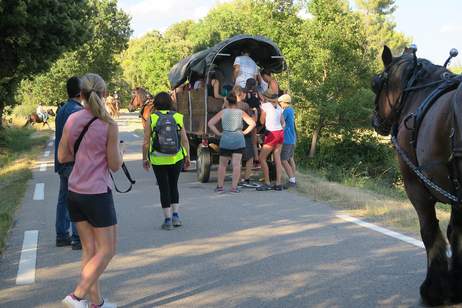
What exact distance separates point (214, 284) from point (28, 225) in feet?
14.2

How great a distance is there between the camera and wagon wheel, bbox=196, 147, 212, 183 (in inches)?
504

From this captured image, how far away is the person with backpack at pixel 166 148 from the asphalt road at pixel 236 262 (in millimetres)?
517

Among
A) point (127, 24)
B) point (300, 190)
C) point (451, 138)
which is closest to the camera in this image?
point (451, 138)

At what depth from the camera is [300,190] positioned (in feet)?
38.3

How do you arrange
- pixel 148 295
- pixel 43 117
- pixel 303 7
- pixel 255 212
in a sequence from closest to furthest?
pixel 148 295
pixel 255 212
pixel 303 7
pixel 43 117

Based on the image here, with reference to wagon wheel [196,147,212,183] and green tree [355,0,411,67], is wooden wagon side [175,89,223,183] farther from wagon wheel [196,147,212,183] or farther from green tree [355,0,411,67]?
green tree [355,0,411,67]

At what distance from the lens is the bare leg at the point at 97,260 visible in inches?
183

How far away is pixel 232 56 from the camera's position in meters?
14.6

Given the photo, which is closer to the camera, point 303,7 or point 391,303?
point 391,303

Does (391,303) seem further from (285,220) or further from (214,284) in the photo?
(285,220)

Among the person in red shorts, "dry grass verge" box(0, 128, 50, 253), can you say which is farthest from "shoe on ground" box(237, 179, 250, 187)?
"dry grass verge" box(0, 128, 50, 253)

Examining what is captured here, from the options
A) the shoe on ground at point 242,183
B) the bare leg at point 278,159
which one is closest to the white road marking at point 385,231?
the bare leg at point 278,159

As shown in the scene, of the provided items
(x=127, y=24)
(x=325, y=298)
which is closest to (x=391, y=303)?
(x=325, y=298)

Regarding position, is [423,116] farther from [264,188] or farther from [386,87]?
[264,188]
